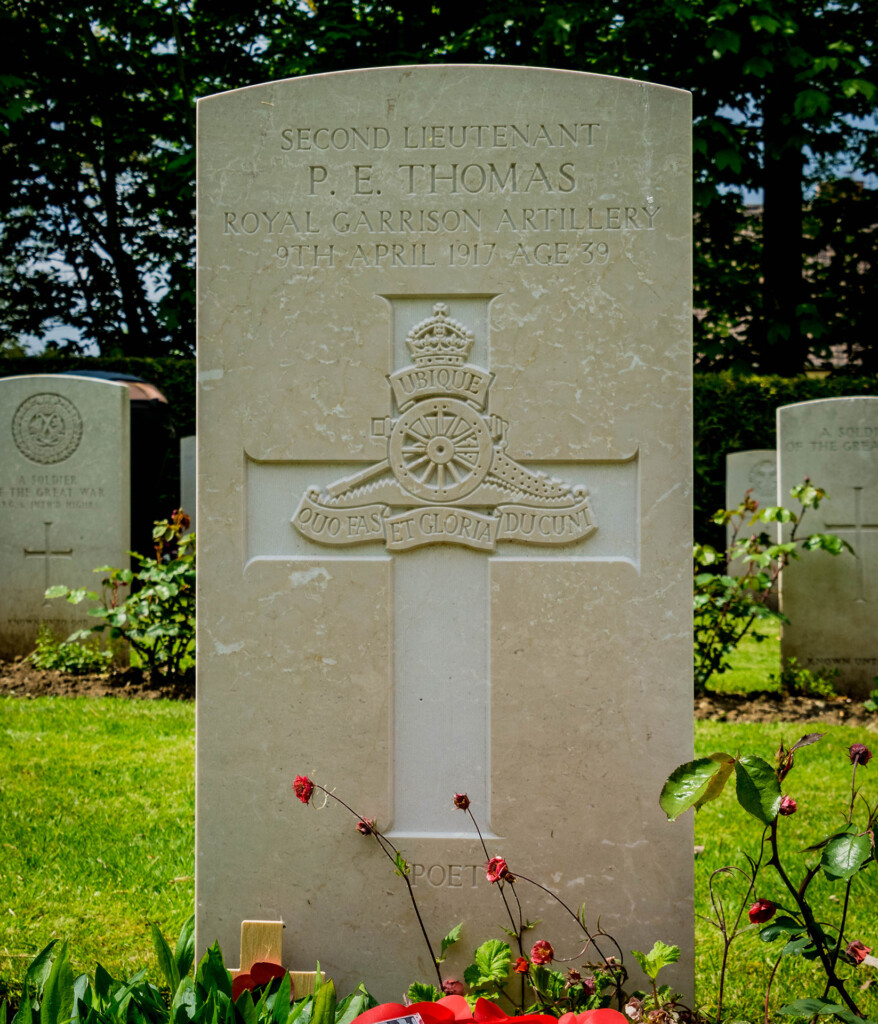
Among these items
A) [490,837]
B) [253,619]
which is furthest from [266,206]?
[490,837]

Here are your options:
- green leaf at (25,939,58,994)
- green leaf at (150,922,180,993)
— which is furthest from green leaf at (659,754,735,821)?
green leaf at (25,939,58,994)

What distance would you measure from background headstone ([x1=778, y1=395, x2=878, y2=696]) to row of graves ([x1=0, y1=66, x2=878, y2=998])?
427 cm

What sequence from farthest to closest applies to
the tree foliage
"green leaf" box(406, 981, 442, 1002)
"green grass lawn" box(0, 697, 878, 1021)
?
the tree foliage → "green grass lawn" box(0, 697, 878, 1021) → "green leaf" box(406, 981, 442, 1002)

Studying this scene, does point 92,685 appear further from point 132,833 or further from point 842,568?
point 842,568

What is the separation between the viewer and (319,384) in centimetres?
226

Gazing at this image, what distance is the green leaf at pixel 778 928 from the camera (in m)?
1.74

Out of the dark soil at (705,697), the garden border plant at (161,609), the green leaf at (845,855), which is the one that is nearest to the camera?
the green leaf at (845,855)

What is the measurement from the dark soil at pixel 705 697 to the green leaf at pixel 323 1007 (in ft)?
13.1

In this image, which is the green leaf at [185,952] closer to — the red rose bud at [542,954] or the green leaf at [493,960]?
the green leaf at [493,960]

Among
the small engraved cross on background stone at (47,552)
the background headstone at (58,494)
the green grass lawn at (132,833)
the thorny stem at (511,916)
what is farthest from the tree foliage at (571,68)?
the thorny stem at (511,916)

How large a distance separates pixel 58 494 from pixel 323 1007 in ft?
18.2

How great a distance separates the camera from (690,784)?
1738mm

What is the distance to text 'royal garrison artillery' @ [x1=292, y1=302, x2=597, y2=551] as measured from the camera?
7.39 feet

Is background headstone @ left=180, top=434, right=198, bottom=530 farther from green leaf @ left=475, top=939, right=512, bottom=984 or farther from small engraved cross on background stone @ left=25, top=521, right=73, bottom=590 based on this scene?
green leaf @ left=475, top=939, right=512, bottom=984
